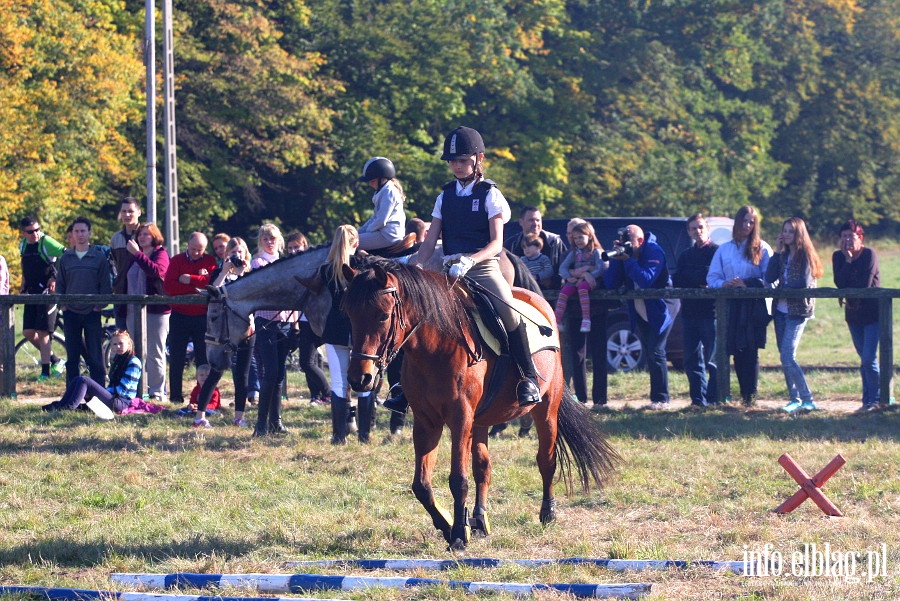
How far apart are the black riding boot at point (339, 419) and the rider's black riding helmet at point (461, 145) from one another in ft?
12.7

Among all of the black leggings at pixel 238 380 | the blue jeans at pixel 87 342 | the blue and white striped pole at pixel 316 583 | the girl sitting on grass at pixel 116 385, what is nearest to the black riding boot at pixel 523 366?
the blue and white striped pole at pixel 316 583

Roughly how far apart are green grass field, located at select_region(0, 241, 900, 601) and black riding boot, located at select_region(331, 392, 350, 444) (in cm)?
30

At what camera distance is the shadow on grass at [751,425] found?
34.4 feet

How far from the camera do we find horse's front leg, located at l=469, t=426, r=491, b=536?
22.8 ft

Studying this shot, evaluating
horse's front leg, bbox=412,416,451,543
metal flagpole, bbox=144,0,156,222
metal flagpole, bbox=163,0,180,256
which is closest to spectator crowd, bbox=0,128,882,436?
metal flagpole, bbox=144,0,156,222

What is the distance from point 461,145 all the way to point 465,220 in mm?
488

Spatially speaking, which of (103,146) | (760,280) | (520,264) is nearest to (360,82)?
(103,146)

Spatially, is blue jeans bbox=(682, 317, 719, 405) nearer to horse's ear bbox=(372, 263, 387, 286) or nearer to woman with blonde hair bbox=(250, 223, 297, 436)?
woman with blonde hair bbox=(250, 223, 297, 436)

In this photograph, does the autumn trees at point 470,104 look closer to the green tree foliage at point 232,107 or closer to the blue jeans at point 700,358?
the green tree foliage at point 232,107

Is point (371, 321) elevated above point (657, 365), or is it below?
above

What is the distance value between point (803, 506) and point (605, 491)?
1.39m

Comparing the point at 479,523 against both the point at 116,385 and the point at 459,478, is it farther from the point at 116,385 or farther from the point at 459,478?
the point at 116,385

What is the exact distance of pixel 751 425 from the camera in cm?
1104

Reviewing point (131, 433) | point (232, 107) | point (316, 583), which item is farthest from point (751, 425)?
point (232, 107)
